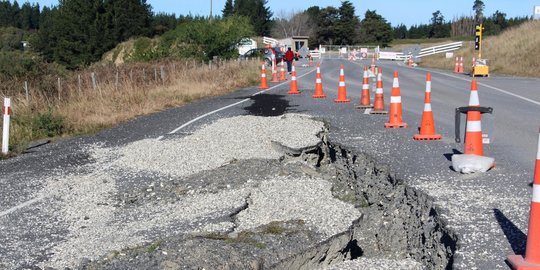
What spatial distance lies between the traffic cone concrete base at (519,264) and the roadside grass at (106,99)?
8422mm

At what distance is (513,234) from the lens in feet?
15.9

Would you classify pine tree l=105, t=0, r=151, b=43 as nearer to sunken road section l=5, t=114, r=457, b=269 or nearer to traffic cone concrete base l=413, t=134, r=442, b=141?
sunken road section l=5, t=114, r=457, b=269

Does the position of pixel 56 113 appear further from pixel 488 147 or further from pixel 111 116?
pixel 488 147

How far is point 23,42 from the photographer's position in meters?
104

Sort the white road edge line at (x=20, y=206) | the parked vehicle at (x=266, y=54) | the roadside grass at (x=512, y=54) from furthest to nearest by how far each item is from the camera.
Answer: the parked vehicle at (x=266, y=54), the roadside grass at (x=512, y=54), the white road edge line at (x=20, y=206)

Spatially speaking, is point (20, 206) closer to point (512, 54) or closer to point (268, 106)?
point (268, 106)

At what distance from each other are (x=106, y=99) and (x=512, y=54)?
29786 millimetres

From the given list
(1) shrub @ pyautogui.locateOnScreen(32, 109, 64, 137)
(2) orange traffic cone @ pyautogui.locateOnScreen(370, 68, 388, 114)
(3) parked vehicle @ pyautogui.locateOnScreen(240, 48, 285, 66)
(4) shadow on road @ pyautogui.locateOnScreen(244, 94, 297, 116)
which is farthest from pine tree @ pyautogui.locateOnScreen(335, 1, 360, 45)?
(1) shrub @ pyautogui.locateOnScreen(32, 109, 64, 137)

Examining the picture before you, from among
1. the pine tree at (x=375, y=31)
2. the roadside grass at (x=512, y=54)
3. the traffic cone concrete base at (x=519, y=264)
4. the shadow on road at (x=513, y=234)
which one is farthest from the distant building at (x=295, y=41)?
the traffic cone concrete base at (x=519, y=264)

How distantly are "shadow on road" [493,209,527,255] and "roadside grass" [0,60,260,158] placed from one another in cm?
796

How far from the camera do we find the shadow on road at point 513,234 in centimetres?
455

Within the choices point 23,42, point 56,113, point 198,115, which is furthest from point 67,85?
point 23,42

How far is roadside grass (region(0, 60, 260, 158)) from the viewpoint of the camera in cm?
1247

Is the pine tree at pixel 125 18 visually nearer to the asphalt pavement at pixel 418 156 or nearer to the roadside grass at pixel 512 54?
the roadside grass at pixel 512 54
